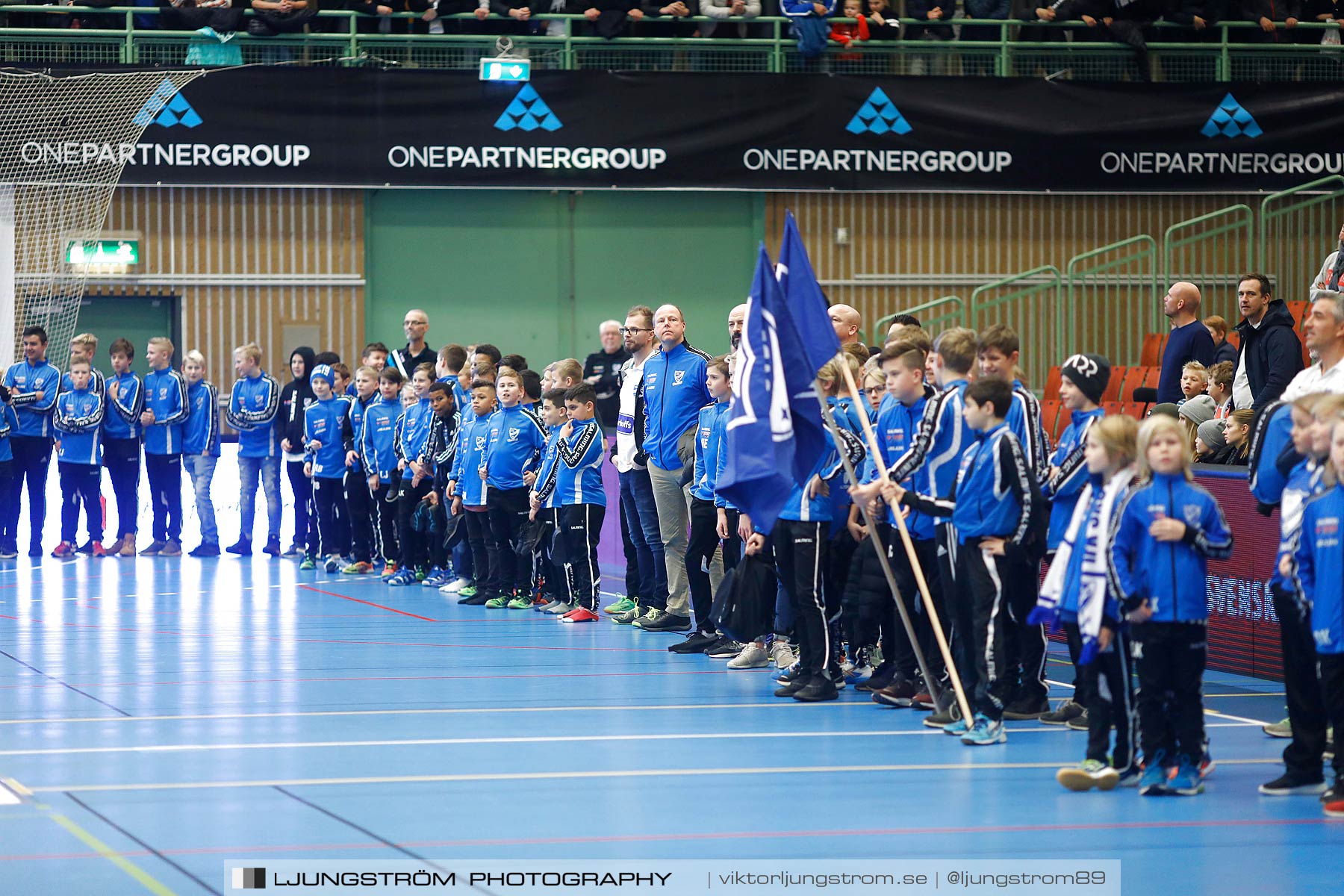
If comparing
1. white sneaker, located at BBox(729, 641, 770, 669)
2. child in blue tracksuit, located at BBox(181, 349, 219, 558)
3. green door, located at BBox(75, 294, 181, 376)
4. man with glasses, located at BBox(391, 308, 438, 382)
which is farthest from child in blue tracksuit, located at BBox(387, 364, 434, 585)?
green door, located at BBox(75, 294, 181, 376)

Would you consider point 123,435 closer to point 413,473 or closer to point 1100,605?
point 413,473

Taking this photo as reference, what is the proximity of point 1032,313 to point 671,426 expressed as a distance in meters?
9.11

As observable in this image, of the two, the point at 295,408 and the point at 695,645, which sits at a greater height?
the point at 295,408

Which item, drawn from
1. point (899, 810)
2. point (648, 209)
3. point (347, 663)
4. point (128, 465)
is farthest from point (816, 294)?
point (648, 209)

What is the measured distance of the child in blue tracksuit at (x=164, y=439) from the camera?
1677cm

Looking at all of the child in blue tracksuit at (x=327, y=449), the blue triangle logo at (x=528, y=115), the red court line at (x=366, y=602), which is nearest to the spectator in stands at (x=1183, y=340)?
the red court line at (x=366, y=602)

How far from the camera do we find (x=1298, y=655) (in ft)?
21.0

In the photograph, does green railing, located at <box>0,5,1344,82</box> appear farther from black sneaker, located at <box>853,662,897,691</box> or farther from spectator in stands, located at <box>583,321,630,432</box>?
black sneaker, located at <box>853,662,897,691</box>

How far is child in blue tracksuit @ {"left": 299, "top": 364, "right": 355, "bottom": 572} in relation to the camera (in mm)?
15805

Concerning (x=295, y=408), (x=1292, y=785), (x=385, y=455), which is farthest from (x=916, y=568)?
(x=295, y=408)

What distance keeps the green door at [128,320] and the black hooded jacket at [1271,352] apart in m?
13.0

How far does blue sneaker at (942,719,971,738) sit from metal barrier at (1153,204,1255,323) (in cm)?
1370

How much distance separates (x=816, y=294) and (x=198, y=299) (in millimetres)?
13508

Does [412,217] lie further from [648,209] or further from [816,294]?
[816,294]
